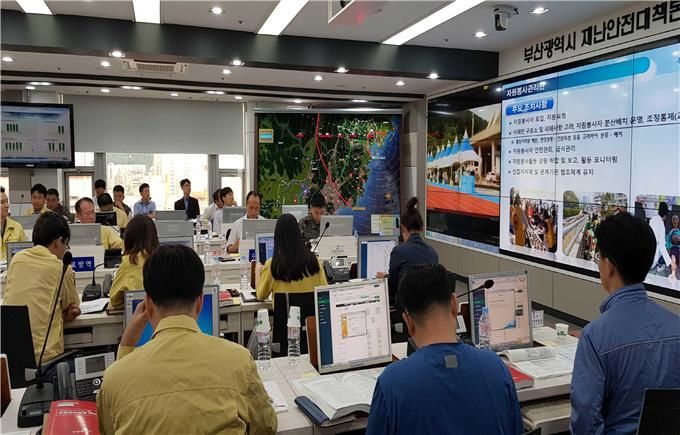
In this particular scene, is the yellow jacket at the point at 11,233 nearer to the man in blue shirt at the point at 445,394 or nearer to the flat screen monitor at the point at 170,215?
the flat screen monitor at the point at 170,215

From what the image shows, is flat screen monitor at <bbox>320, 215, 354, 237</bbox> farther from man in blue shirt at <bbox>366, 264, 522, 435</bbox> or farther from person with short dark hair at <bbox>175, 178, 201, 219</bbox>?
man in blue shirt at <bbox>366, 264, 522, 435</bbox>

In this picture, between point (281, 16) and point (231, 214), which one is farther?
point (231, 214)

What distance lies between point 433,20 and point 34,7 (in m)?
3.98

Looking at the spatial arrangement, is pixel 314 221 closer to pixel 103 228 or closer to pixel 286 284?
pixel 103 228

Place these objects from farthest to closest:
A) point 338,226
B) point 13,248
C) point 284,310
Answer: point 338,226 → point 13,248 → point 284,310

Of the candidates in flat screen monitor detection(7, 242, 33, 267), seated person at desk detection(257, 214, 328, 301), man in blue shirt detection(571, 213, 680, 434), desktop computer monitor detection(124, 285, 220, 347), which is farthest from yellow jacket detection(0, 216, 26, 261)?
man in blue shirt detection(571, 213, 680, 434)

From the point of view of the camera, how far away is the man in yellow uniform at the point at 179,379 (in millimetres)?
1345

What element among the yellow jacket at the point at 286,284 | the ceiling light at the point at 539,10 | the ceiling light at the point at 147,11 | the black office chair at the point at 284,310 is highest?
the ceiling light at the point at 147,11

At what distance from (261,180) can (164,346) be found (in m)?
7.99

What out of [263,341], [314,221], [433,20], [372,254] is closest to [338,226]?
[314,221]

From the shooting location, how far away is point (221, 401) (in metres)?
1.40

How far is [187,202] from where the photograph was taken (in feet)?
31.1

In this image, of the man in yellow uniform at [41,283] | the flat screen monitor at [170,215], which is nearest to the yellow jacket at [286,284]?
the man in yellow uniform at [41,283]

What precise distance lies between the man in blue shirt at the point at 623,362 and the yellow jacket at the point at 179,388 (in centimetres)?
107
